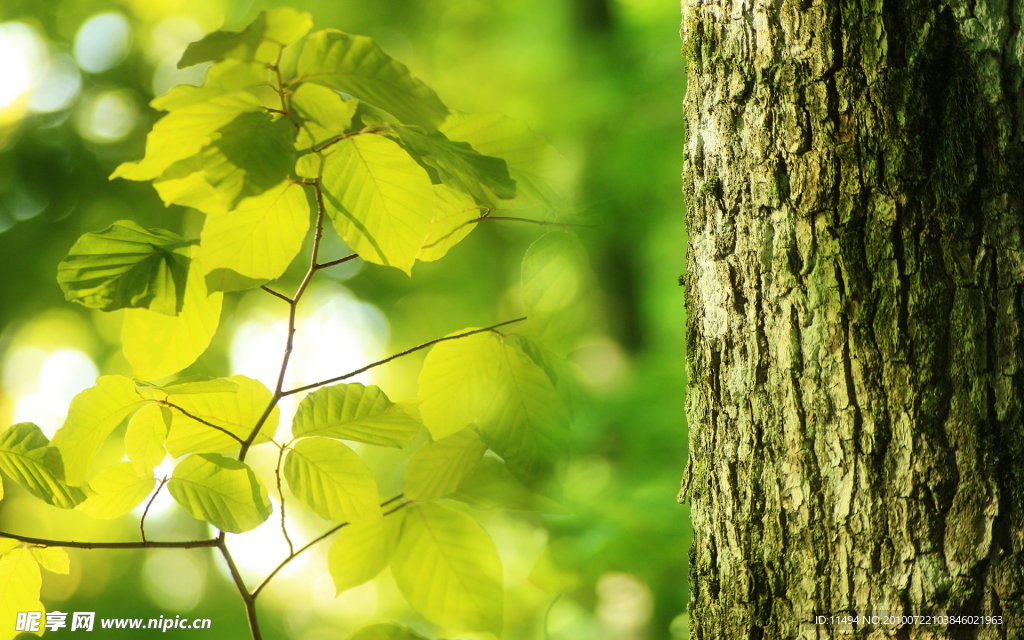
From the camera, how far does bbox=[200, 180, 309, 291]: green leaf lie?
42 centimetres

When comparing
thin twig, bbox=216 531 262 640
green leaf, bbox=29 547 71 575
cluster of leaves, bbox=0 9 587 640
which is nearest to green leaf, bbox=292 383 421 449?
cluster of leaves, bbox=0 9 587 640

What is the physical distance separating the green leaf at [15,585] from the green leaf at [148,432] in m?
0.12

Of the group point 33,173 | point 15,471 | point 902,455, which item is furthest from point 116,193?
point 902,455

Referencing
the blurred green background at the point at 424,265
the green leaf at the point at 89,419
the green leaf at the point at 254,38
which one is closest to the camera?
the green leaf at the point at 254,38

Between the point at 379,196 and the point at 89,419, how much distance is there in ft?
0.92

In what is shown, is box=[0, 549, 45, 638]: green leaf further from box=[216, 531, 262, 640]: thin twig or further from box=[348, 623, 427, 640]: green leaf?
box=[348, 623, 427, 640]: green leaf

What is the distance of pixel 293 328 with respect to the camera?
472 millimetres

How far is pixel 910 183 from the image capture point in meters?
0.43

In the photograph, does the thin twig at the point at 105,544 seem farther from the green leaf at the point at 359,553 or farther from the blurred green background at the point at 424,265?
the blurred green background at the point at 424,265

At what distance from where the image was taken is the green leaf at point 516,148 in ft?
1.74

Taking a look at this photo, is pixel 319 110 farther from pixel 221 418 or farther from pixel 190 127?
pixel 221 418

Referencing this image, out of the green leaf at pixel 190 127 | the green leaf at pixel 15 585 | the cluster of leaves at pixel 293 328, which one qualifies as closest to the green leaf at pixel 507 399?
the cluster of leaves at pixel 293 328

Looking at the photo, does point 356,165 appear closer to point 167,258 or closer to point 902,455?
point 167,258

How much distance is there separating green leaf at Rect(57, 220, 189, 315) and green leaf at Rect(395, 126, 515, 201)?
0.66 ft
